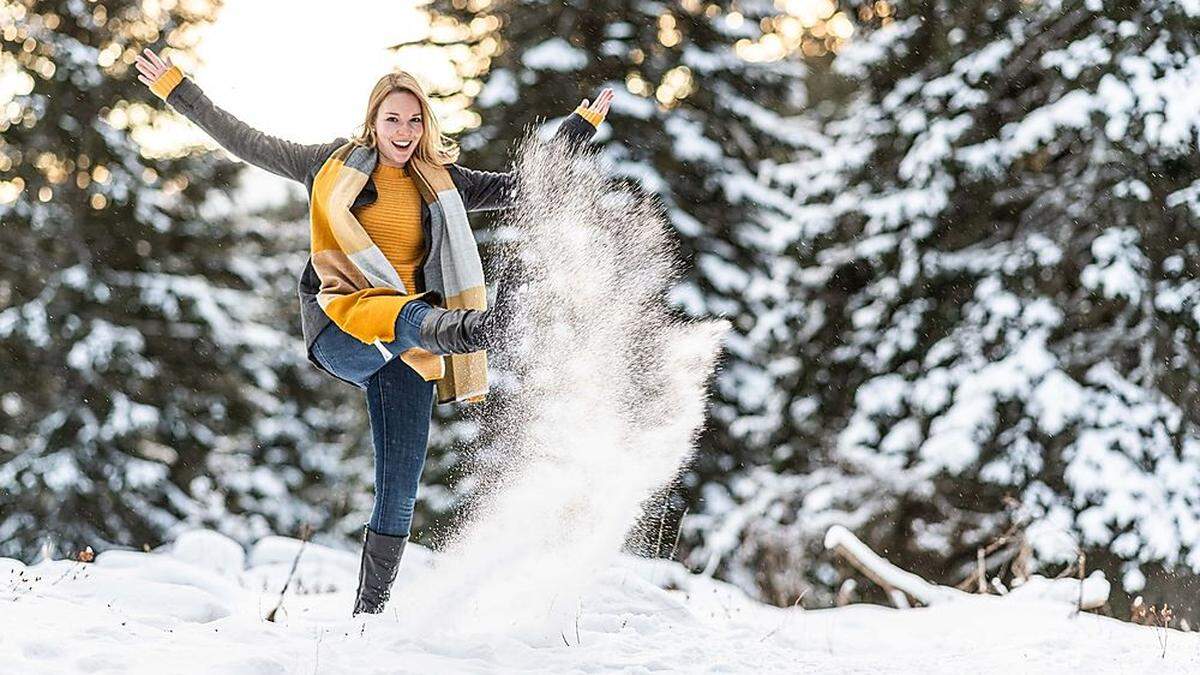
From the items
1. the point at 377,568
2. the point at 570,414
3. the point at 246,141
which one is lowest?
the point at 377,568

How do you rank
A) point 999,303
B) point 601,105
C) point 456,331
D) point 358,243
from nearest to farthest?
point 456,331, point 358,243, point 601,105, point 999,303

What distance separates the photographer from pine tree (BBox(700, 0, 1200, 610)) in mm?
9812

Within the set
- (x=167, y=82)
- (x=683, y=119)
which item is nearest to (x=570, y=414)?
(x=167, y=82)

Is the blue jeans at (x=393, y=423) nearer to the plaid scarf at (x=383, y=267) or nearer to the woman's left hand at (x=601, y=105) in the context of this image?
the plaid scarf at (x=383, y=267)

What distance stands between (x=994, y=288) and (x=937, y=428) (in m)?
1.30

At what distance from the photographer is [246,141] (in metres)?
4.46

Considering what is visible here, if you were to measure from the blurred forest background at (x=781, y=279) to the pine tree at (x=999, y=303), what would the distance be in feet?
0.09

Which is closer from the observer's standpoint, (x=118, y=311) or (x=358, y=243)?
(x=358, y=243)

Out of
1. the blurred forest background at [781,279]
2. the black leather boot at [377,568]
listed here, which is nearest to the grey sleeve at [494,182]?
the black leather boot at [377,568]

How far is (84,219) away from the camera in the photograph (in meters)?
14.2

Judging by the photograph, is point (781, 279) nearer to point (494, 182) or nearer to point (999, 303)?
point (999, 303)

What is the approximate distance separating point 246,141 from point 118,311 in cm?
1039

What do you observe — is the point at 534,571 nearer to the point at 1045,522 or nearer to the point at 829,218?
the point at 1045,522

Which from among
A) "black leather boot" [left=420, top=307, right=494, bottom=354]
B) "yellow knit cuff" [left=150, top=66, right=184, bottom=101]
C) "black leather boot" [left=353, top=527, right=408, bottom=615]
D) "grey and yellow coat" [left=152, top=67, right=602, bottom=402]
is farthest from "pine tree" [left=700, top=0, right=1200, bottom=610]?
"yellow knit cuff" [left=150, top=66, right=184, bottom=101]
